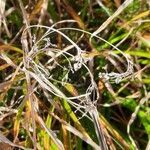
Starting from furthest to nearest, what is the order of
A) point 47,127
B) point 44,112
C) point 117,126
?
point 117,126 < point 44,112 < point 47,127

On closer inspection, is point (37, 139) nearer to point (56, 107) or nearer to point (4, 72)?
point (56, 107)

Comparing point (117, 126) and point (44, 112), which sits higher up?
point (44, 112)

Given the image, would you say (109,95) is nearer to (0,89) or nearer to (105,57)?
(105,57)

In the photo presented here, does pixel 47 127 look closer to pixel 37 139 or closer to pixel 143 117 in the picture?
pixel 37 139

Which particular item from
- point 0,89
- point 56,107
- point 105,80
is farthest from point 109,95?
point 0,89

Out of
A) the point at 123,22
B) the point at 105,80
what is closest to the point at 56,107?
the point at 105,80

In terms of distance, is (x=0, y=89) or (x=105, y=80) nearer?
(x=0, y=89)

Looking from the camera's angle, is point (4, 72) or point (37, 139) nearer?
point (37, 139)

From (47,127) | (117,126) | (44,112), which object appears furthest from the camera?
(117,126)

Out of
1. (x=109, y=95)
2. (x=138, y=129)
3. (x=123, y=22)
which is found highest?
(x=123, y=22)

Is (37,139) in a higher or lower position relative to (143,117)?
higher
